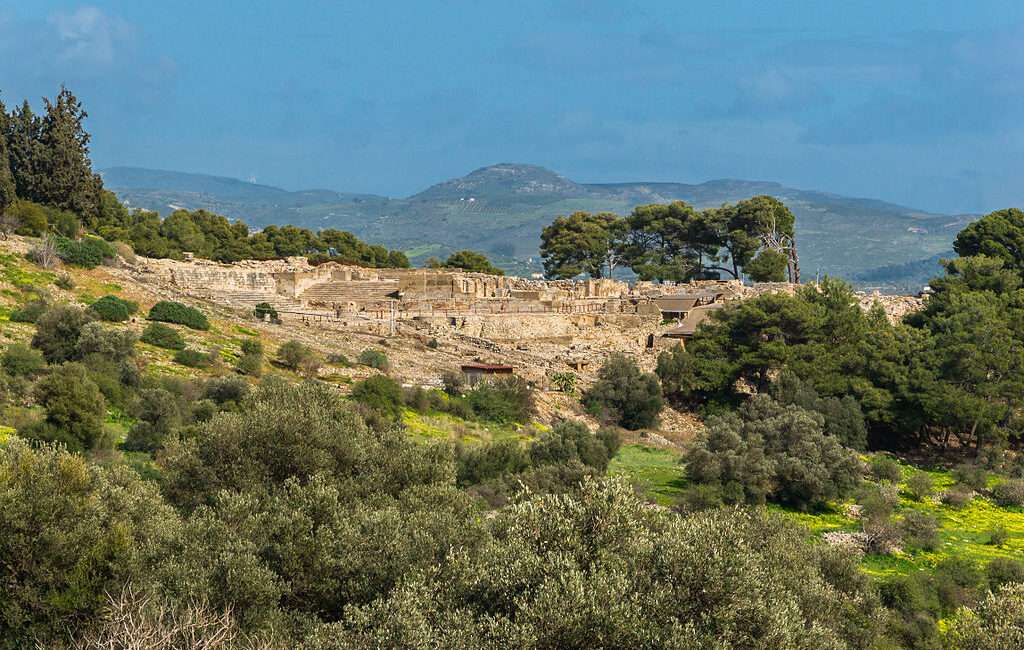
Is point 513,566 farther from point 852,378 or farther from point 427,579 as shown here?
point 852,378

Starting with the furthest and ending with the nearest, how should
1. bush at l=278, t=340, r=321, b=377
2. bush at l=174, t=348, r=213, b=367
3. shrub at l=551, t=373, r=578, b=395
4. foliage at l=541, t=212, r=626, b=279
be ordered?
foliage at l=541, t=212, r=626, b=279 → shrub at l=551, t=373, r=578, b=395 → bush at l=278, t=340, r=321, b=377 → bush at l=174, t=348, r=213, b=367

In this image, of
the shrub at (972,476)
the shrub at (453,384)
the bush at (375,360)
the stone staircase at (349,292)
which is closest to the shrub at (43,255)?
the bush at (375,360)

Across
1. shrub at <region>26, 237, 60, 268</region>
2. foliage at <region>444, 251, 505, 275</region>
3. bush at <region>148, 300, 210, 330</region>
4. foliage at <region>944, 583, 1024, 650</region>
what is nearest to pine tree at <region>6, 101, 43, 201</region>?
shrub at <region>26, 237, 60, 268</region>

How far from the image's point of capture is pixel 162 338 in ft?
92.4

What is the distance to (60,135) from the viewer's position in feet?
133

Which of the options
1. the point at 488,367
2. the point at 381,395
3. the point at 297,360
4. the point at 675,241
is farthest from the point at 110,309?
the point at 675,241

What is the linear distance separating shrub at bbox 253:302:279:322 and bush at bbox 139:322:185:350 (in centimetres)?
805

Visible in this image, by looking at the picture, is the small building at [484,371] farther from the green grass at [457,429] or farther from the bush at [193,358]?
the bush at [193,358]

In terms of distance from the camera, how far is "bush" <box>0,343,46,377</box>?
74.2 ft

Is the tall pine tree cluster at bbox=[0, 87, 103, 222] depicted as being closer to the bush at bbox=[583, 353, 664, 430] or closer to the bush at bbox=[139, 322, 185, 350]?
the bush at bbox=[139, 322, 185, 350]

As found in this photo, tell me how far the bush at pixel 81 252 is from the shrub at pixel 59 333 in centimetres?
884

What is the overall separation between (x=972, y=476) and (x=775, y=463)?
801 centimetres

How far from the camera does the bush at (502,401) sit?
28766 millimetres

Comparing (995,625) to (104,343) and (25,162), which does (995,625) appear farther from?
(25,162)
